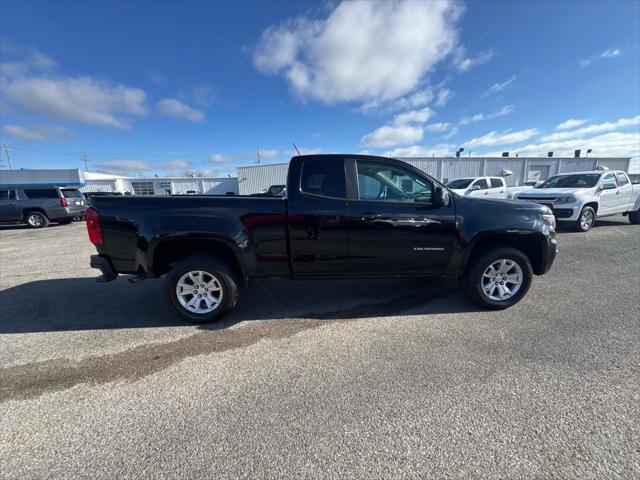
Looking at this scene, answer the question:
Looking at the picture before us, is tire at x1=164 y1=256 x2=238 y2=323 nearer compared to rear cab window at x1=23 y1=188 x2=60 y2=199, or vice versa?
tire at x1=164 y1=256 x2=238 y2=323

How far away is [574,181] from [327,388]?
11.2 m

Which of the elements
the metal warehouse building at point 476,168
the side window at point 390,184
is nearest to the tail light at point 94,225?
the side window at point 390,184

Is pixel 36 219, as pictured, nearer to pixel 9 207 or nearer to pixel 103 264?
pixel 9 207

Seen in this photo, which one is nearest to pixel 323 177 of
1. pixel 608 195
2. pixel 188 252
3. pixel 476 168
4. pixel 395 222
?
pixel 395 222

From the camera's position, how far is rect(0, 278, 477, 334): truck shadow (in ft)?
11.3

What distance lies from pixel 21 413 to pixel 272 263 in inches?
93.0

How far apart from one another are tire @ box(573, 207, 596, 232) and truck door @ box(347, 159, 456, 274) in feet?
26.3

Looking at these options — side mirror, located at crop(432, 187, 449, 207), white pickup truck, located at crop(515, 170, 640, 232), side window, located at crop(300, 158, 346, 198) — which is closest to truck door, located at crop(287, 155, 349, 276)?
side window, located at crop(300, 158, 346, 198)

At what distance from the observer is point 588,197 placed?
8188mm

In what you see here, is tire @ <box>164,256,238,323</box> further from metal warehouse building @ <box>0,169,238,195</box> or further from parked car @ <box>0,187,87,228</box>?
metal warehouse building @ <box>0,169,238,195</box>

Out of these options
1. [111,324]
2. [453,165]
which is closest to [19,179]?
[111,324]

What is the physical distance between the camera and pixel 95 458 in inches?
67.1

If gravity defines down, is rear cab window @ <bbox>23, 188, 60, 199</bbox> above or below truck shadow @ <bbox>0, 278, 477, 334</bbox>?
above

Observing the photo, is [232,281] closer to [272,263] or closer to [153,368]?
[272,263]
